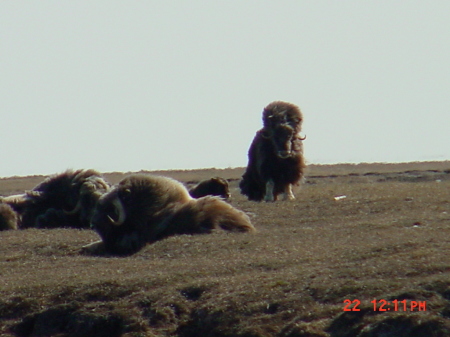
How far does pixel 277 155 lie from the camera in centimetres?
1287

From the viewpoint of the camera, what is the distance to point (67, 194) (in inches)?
444

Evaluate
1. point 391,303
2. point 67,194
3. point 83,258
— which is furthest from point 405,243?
point 67,194

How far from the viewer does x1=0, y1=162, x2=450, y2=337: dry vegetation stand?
5509 mm

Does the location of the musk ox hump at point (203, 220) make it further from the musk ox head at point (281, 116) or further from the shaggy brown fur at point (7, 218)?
the musk ox head at point (281, 116)

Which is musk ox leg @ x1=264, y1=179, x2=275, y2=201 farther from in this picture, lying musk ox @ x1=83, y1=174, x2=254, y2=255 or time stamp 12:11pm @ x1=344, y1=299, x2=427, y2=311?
time stamp 12:11pm @ x1=344, y1=299, x2=427, y2=311

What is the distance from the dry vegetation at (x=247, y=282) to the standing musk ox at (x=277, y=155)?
335 cm

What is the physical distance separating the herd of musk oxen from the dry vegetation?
390mm

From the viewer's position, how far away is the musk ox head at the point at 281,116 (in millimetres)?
13000

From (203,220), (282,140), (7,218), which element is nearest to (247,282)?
(203,220)

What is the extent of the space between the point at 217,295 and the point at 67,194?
5.44 metres

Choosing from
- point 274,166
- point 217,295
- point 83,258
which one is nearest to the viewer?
point 217,295

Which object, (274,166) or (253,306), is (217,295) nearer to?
(253,306)

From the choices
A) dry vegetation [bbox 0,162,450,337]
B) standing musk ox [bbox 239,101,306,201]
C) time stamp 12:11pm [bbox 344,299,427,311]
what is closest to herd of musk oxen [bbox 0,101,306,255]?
standing musk ox [bbox 239,101,306,201]

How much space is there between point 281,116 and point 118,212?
4445 millimetres
